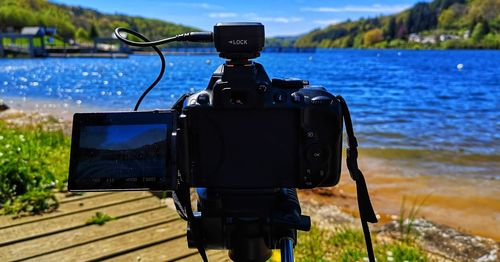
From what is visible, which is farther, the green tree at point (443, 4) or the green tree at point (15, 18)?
the green tree at point (443, 4)

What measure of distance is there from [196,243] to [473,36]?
115 m

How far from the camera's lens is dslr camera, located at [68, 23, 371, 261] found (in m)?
1.09

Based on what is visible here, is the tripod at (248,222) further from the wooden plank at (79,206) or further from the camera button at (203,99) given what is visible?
the wooden plank at (79,206)

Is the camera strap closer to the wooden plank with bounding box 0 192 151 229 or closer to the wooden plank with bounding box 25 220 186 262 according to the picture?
the wooden plank with bounding box 25 220 186 262

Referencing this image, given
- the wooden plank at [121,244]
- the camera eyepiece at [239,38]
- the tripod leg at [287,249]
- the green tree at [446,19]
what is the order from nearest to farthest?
1. the camera eyepiece at [239,38]
2. the tripod leg at [287,249]
3. the wooden plank at [121,244]
4. the green tree at [446,19]

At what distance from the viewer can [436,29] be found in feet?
413

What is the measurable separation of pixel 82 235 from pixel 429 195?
13.3 feet

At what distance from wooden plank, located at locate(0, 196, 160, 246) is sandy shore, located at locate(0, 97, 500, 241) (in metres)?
2.14

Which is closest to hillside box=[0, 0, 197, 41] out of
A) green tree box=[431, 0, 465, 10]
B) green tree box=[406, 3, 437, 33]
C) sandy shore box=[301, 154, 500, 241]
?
green tree box=[406, 3, 437, 33]

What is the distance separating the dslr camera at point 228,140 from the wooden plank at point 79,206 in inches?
86.8

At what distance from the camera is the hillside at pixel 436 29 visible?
10425 cm

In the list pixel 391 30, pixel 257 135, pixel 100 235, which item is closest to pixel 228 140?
pixel 257 135

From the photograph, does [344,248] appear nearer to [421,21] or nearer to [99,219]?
[99,219]

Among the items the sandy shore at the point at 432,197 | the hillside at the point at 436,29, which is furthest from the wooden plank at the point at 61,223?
the hillside at the point at 436,29
